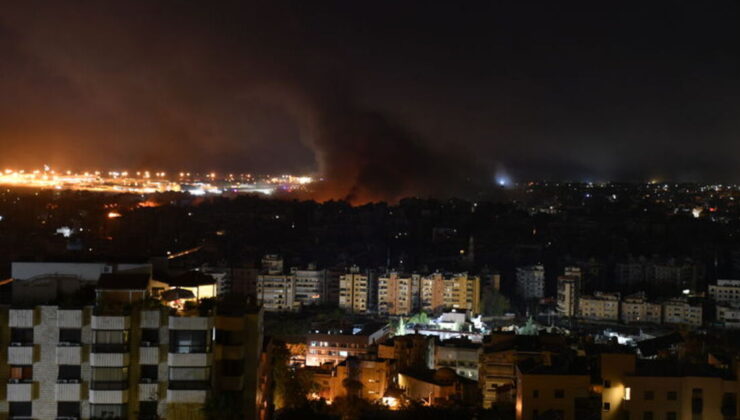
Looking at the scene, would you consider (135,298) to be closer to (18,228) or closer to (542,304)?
(18,228)

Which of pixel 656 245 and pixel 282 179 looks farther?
pixel 282 179

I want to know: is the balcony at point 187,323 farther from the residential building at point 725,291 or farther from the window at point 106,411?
the residential building at point 725,291

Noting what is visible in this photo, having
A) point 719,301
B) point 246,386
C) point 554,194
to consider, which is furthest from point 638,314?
point 554,194

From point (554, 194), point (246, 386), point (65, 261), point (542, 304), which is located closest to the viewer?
point (246, 386)

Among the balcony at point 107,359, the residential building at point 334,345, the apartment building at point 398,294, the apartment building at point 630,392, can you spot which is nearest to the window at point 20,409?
the balcony at point 107,359

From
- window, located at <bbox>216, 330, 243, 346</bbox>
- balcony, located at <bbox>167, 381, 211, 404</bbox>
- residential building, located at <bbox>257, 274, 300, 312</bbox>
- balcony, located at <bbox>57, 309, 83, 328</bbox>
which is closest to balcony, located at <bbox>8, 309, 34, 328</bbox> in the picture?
balcony, located at <bbox>57, 309, 83, 328</bbox>

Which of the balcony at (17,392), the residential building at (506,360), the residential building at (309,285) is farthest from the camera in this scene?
the residential building at (309,285)

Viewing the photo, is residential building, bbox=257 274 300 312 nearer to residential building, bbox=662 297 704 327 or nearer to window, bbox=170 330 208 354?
residential building, bbox=662 297 704 327

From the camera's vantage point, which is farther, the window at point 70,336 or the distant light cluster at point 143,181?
the distant light cluster at point 143,181
